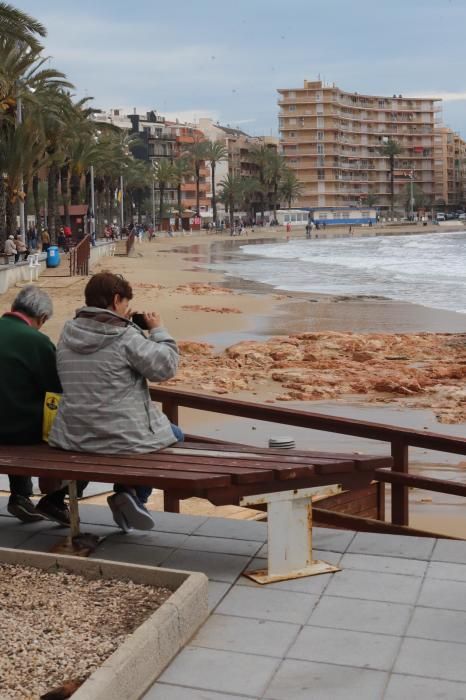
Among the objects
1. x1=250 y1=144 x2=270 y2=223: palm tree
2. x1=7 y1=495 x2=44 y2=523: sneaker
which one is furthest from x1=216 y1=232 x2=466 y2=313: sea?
x1=250 y1=144 x2=270 y2=223: palm tree

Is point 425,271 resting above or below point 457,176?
below

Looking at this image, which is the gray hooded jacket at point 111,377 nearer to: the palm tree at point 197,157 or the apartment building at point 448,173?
the palm tree at point 197,157

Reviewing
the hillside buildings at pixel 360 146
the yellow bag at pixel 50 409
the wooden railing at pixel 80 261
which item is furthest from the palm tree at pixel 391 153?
the yellow bag at pixel 50 409

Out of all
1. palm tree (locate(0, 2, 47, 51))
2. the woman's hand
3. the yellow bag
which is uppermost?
palm tree (locate(0, 2, 47, 51))

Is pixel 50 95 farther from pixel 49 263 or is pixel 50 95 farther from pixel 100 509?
pixel 100 509

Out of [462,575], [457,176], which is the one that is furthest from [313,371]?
[457,176]

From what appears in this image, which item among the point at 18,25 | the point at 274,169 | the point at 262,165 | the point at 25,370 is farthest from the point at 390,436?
the point at 262,165

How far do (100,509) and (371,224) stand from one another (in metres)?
155

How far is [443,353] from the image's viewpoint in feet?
56.1

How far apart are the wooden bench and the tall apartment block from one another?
162m

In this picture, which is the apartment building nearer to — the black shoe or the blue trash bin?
the blue trash bin

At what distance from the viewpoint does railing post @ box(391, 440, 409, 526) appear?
5.29 meters

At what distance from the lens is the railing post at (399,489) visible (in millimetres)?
5289

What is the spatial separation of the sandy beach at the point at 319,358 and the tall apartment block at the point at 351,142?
137 meters
